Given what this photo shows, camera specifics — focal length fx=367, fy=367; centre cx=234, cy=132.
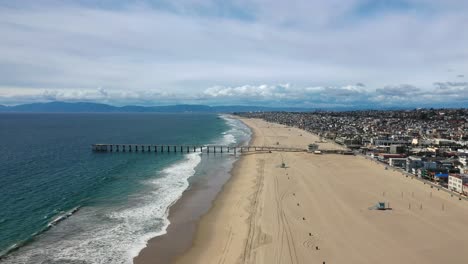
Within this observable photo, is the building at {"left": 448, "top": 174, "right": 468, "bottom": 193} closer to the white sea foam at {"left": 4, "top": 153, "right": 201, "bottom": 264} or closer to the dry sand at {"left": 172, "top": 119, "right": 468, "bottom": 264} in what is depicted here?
the dry sand at {"left": 172, "top": 119, "right": 468, "bottom": 264}

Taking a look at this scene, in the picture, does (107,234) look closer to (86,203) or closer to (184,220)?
(184,220)

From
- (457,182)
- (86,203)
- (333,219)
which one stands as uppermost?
(457,182)

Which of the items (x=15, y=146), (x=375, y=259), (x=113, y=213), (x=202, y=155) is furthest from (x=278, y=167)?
(x=15, y=146)

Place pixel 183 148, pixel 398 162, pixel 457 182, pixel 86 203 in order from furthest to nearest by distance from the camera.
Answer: pixel 183 148 → pixel 398 162 → pixel 457 182 → pixel 86 203

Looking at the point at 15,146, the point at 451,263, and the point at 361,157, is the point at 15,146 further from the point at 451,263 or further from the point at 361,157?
the point at 451,263

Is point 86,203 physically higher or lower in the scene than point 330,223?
higher

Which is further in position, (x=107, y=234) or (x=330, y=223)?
(x=330, y=223)

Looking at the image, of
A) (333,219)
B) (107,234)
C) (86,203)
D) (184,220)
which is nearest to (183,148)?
(86,203)

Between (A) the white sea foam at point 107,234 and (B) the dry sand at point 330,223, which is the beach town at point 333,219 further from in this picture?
(A) the white sea foam at point 107,234
